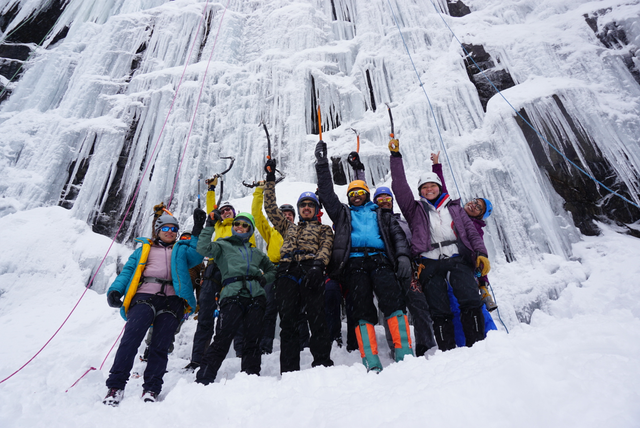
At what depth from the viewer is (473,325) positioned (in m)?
2.67

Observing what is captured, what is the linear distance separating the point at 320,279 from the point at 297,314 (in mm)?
393

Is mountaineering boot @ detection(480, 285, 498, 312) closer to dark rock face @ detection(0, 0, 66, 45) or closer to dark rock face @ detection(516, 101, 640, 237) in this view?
dark rock face @ detection(516, 101, 640, 237)

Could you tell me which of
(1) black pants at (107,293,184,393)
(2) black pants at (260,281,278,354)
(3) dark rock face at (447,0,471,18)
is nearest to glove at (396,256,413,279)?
(2) black pants at (260,281,278,354)

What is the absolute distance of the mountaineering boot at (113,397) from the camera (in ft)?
6.83

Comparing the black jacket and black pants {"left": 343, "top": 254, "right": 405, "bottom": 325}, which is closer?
black pants {"left": 343, "top": 254, "right": 405, "bottom": 325}

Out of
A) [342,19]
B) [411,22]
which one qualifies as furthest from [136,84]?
[411,22]

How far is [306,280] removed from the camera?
8.46 feet

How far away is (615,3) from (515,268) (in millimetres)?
8276

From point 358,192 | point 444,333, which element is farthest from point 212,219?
point 444,333

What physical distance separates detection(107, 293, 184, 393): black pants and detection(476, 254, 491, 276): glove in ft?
9.22

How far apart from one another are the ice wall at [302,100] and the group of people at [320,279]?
5.64m

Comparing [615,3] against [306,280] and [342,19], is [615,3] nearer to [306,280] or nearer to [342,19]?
[342,19]

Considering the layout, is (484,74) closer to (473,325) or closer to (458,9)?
(458,9)

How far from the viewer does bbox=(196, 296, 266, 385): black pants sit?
8.05 feet
